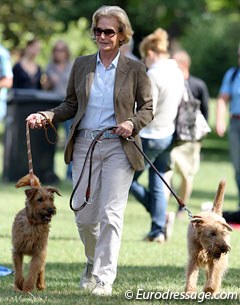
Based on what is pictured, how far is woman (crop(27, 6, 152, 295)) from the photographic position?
26.2 ft

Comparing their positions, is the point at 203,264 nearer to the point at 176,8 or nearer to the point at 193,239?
the point at 193,239

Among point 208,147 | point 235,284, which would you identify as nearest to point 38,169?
point 235,284

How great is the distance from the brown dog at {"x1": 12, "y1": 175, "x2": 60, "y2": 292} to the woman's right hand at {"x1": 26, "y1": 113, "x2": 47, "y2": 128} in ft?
2.24

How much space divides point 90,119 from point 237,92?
20.9 feet

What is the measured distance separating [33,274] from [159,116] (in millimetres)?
3540

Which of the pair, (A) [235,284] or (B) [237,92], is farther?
(B) [237,92]

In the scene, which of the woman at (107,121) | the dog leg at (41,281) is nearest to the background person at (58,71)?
the dog leg at (41,281)

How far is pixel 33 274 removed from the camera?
835cm

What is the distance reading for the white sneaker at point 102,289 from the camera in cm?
797

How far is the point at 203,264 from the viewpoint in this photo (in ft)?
26.8

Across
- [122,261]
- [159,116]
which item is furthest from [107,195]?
[159,116]

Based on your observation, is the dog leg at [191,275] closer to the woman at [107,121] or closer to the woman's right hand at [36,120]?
the woman at [107,121]

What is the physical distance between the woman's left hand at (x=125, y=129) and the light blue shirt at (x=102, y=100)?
22 cm

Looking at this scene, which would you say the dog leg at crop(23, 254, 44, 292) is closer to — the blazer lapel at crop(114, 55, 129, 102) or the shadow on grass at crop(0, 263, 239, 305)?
the shadow on grass at crop(0, 263, 239, 305)
